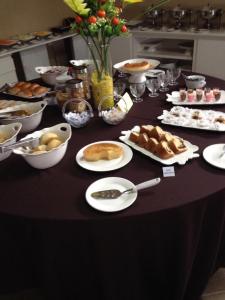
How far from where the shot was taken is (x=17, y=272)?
46.0 inches

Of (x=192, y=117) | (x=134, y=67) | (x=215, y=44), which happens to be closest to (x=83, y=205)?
(x=192, y=117)

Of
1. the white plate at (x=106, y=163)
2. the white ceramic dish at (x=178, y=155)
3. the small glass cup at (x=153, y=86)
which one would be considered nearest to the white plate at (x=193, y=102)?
the small glass cup at (x=153, y=86)

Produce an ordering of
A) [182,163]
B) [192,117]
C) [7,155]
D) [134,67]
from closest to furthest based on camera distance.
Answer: [182,163] → [7,155] → [192,117] → [134,67]

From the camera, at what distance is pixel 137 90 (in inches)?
58.7

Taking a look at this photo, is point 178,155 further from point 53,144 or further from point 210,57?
point 210,57

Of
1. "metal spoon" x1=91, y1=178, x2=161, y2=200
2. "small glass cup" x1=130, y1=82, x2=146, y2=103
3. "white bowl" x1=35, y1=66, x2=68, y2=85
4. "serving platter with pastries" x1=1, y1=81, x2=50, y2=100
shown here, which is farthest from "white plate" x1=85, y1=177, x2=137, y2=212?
"white bowl" x1=35, y1=66, x2=68, y2=85

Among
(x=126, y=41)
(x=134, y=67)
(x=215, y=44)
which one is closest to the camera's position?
(x=134, y=67)

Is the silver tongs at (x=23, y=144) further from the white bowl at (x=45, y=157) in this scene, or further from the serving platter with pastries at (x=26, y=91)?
the serving platter with pastries at (x=26, y=91)

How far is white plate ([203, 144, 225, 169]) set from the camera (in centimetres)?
99

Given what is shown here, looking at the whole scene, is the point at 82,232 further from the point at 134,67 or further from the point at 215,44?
the point at 215,44

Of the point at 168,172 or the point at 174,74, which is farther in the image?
the point at 174,74

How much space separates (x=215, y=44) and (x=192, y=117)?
72.5 inches

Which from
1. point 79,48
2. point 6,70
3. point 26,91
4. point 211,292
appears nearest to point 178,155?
Result: point 211,292

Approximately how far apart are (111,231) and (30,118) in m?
0.64
